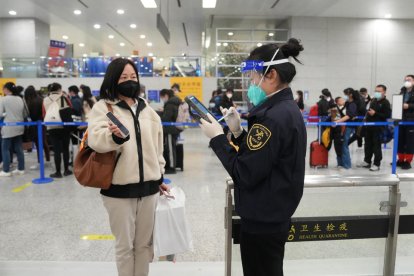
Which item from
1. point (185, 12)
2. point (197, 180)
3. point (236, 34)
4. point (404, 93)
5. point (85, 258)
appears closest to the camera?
point (85, 258)

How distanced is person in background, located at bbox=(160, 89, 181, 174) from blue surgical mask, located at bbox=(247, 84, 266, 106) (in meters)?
4.79

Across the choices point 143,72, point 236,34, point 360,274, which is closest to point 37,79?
point 143,72

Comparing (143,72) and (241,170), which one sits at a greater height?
(143,72)

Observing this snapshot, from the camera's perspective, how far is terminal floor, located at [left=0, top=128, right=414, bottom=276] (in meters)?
2.22

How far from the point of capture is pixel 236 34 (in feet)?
49.5

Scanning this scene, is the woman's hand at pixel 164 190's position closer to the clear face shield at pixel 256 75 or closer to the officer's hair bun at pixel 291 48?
the clear face shield at pixel 256 75

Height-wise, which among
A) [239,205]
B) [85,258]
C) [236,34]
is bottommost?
[85,258]

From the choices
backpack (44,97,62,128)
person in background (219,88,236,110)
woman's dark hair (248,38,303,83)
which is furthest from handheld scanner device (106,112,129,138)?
person in background (219,88,236,110)

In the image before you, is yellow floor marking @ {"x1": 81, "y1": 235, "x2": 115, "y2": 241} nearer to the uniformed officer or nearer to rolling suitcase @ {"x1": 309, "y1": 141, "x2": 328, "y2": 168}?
the uniformed officer

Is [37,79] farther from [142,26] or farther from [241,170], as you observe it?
[241,170]

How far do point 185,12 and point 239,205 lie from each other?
13.4m

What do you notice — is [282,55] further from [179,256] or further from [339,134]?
[339,134]

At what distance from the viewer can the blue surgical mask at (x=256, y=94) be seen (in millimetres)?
1602

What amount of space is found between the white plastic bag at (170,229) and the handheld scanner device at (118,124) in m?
0.65
